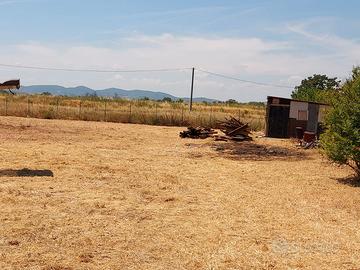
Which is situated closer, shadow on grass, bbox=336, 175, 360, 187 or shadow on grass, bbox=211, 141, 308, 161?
shadow on grass, bbox=336, 175, 360, 187

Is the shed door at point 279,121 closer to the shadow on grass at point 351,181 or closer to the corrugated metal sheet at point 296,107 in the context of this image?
the corrugated metal sheet at point 296,107

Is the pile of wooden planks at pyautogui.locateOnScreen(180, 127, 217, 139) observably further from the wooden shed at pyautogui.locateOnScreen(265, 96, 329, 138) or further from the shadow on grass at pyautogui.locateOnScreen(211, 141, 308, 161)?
the wooden shed at pyautogui.locateOnScreen(265, 96, 329, 138)

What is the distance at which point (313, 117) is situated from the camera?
1106 inches

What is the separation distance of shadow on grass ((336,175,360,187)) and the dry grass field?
3.9 inches

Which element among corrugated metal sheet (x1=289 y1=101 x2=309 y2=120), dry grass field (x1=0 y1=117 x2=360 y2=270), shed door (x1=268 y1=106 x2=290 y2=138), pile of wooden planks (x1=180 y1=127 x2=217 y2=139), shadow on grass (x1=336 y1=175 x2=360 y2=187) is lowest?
dry grass field (x1=0 y1=117 x2=360 y2=270)

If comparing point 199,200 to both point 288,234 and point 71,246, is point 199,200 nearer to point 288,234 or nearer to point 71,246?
point 288,234

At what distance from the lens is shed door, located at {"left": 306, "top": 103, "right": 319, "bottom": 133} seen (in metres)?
28.0

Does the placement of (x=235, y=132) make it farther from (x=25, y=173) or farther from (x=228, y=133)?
(x=25, y=173)

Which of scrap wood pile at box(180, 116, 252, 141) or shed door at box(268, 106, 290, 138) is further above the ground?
shed door at box(268, 106, 290, 138)

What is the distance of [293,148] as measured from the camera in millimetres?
23109

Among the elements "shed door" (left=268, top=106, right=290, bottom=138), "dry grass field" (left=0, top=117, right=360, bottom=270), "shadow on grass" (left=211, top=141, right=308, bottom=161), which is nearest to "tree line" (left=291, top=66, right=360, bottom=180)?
"dry grass field" (left=0, top=117, right=360, bottom=270)

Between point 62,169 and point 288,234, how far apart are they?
8192 mm

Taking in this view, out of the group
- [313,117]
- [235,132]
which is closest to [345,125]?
[235,132]

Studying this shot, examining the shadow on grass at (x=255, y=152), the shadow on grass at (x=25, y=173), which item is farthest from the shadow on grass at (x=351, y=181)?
the shadow on grass at (x=25, y=173)
